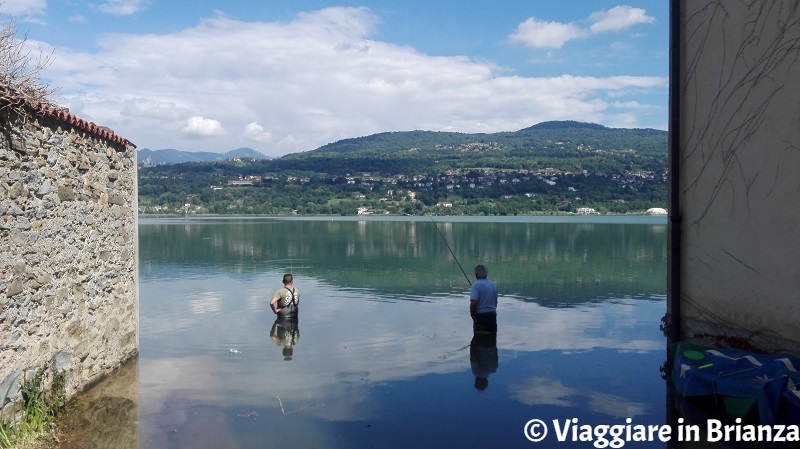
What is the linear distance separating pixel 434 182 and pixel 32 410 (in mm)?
106395

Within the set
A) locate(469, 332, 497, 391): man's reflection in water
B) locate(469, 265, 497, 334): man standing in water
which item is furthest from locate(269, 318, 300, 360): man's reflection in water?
locate(469, 265, 497, 334): man standing in water

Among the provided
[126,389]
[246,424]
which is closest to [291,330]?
[126,389]

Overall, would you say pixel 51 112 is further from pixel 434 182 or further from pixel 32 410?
pixel 434 182

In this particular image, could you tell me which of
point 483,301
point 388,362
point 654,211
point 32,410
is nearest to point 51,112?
point 32,410

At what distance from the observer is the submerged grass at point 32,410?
556 centimetres

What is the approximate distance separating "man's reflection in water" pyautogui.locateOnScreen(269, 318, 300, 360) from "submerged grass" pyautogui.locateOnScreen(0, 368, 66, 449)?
433 centimetres

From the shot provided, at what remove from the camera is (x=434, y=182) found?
366 feet

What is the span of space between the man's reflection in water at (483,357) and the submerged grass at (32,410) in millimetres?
4881

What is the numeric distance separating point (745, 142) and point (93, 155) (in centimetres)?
745

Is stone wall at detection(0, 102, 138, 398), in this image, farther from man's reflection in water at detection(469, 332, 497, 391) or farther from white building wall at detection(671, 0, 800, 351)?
white building wall at detection(671, 0, 800, 351)

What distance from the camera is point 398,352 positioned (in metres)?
10.8

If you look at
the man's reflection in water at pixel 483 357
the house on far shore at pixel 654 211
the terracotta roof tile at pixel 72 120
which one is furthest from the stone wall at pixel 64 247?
the house on far shore at pixel 654 211

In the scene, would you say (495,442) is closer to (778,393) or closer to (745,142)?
(778,393)

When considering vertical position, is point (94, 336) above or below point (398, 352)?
above
